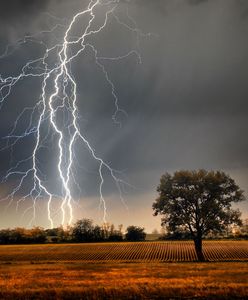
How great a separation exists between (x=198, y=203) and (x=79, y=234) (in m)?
52.2

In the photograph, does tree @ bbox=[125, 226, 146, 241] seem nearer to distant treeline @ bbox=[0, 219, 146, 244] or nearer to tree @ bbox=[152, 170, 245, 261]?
distant treeline @ bbox=[0, 219, 146, 244]

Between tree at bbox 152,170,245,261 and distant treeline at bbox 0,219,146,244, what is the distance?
44.7m

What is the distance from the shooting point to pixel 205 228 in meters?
41.1

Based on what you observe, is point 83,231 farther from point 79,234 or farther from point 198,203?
point 198,203

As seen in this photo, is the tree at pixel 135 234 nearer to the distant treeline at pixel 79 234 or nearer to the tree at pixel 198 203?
the distant treeline at pixel 79 234

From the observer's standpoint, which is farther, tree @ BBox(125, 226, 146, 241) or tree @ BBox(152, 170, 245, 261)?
tree @ BBox(125, 226, 146, 241)

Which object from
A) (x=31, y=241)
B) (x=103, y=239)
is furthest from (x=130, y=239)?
(x=31, y=241)

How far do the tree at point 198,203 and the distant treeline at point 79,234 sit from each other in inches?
1761

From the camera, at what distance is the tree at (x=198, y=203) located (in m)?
40.7

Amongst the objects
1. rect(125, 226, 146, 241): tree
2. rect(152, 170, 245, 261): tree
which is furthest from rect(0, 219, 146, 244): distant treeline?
rect(152, 170, 245, 261): tree

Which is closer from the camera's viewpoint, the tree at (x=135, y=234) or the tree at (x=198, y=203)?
the tree at (x=198, y=203)

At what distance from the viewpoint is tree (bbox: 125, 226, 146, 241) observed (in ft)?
288

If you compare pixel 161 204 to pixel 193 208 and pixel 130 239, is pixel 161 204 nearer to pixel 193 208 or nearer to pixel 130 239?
pixel 193 208

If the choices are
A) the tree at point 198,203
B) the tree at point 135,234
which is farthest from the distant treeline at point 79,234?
the tree at point 198,203
